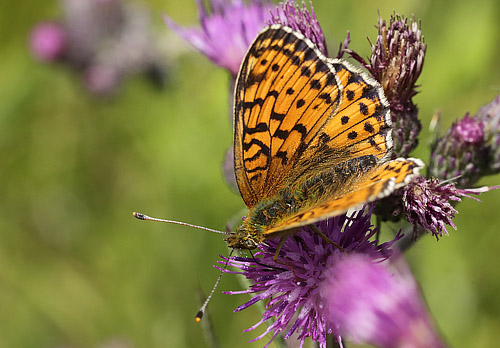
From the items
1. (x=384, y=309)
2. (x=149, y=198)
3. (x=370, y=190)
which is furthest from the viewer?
(x=149, y=198)

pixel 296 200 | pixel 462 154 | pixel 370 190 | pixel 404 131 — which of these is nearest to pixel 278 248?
pixel 296 200

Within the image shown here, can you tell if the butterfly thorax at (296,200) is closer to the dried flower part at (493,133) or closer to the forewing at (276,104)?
the forewing at (276,104)

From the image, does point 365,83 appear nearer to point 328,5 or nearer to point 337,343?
point 337,343

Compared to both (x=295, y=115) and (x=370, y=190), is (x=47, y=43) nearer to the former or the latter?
(x=295, y=115)

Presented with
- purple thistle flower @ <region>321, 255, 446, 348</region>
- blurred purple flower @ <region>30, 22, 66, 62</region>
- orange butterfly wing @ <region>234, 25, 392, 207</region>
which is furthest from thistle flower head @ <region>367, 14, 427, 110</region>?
blurred purple flower @ <region>30, 22, 66, 62</region>

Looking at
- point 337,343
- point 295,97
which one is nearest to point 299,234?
point 337,343

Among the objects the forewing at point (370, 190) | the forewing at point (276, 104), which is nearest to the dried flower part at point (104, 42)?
the forewing at point (276, 104)
